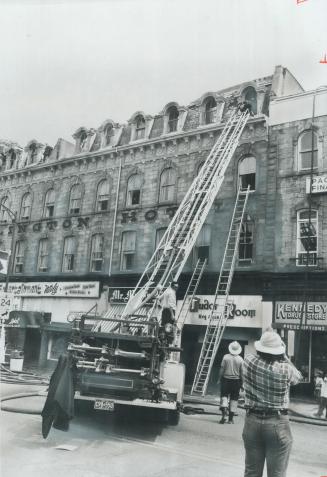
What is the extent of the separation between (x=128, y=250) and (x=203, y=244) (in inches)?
169

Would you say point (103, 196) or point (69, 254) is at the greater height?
point (103, 196)

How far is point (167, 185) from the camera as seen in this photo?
21.7 m

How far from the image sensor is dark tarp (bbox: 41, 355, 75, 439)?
711 centimetres

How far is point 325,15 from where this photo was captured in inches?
242

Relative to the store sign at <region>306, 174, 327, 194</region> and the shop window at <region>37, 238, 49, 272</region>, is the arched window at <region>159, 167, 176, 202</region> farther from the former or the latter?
the shop window at <region>37, 238, 49, 272</region>

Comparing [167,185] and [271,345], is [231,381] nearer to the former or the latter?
[271,345]

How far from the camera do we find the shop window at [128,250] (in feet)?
73.0

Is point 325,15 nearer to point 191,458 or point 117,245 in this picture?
point 191,458

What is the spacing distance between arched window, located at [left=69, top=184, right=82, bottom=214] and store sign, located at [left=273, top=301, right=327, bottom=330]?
40.8ft

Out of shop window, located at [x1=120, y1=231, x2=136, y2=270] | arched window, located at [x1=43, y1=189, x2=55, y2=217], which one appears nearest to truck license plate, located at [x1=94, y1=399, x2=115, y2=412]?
shop window, located at [x1=120, y1=231, x2=136, y2=270]

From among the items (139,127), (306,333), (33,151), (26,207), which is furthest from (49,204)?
(306,333)

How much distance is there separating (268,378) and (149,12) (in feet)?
17.8

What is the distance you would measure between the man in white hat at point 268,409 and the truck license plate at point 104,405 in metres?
3.54

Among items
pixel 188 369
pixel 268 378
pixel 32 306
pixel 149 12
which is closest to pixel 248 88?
pixel 188 369
